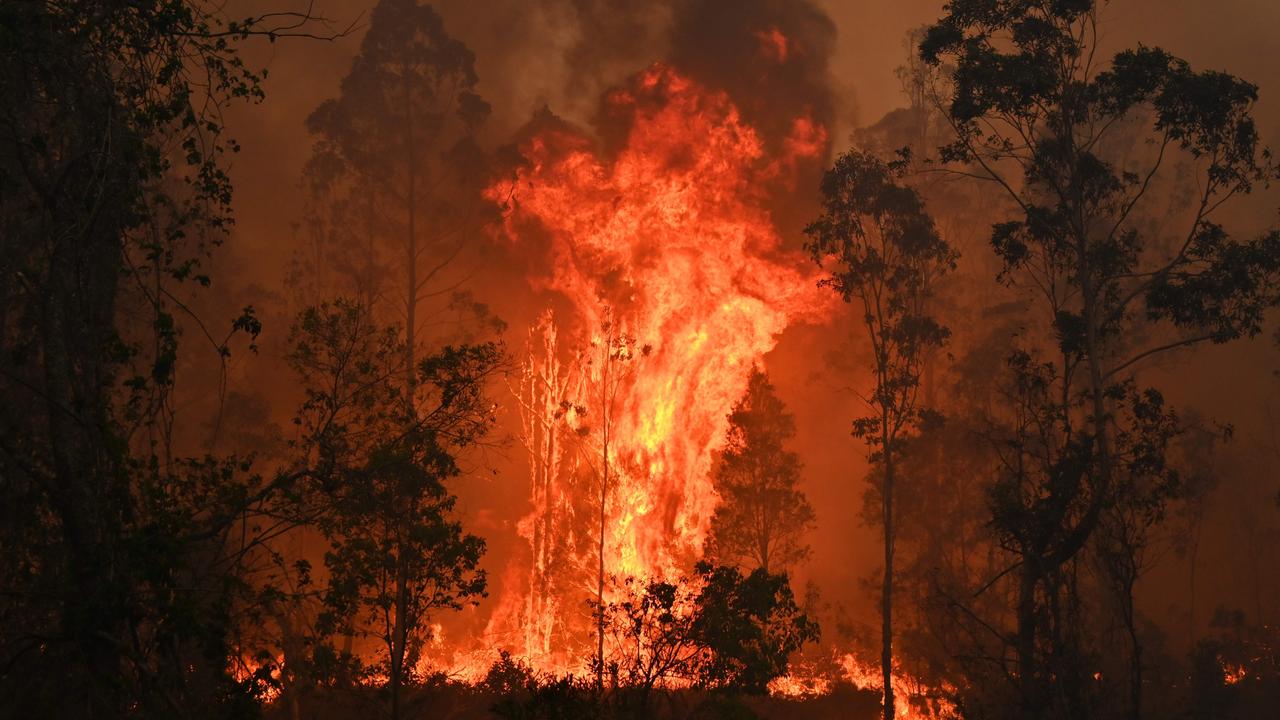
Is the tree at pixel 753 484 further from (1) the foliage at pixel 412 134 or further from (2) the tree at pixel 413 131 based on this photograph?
(2) the tree at pixel 413 131

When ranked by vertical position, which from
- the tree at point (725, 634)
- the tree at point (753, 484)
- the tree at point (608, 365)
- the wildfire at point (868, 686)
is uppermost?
the tree at point (608, 365)

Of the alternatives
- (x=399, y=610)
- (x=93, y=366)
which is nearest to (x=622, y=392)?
(x=399, y=610)

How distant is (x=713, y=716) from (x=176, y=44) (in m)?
16.4

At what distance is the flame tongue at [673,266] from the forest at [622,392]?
0.15 m

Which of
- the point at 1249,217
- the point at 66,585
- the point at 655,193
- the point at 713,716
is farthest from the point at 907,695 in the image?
the point at 1249,217

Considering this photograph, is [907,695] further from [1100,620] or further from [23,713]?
[23,713]

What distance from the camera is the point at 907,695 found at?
29.9 m

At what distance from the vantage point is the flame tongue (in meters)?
32.3

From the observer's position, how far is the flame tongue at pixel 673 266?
3228 cm

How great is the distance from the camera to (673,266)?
32.9 meters

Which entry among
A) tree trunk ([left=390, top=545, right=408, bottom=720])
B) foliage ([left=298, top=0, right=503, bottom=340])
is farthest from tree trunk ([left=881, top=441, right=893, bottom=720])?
foliage ([left=298, top=0, right=503, bottom=340])

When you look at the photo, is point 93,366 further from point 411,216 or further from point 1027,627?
point 411,216

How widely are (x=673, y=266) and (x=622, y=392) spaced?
5.04m

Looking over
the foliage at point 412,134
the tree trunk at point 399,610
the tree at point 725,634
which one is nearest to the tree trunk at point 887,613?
the tree at point 725,634
